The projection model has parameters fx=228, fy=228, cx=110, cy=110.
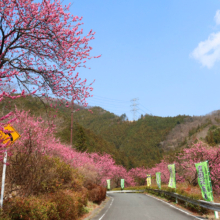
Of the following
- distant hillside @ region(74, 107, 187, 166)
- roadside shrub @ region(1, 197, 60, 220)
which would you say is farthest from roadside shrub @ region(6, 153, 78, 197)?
distant hillside @ region(74, 107, 187, 166)

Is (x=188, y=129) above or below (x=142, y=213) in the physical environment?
above

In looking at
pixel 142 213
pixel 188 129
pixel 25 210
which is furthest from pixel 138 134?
pixel 25 210

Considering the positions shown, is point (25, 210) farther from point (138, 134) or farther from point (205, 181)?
point (138, 134)

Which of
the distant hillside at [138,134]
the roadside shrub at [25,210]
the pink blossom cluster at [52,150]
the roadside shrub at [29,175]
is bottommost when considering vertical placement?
the roadside shrub at [25,210]

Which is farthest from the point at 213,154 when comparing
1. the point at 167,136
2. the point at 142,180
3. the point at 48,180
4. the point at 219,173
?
the point at 167,136

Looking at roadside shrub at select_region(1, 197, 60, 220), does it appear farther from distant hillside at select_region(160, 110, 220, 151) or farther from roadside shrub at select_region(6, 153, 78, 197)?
distant hillside at select_region(160, 110, 220, 151)

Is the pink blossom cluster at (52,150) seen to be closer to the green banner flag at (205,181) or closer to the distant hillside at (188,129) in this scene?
the green banner flag at (205,181)

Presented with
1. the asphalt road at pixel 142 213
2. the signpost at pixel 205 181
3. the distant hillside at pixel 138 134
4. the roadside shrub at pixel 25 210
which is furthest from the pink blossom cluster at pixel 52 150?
the distant hillside at pixel 138 134

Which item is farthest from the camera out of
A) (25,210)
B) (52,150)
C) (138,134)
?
(138,134)

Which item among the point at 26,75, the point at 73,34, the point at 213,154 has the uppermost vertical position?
the point at 73,34

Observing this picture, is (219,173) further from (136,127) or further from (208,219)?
(136,127)

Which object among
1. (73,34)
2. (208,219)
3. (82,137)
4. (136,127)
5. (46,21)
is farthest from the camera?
(136,127)

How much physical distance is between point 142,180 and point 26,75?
230 feet

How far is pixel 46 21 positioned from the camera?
22.3ft
